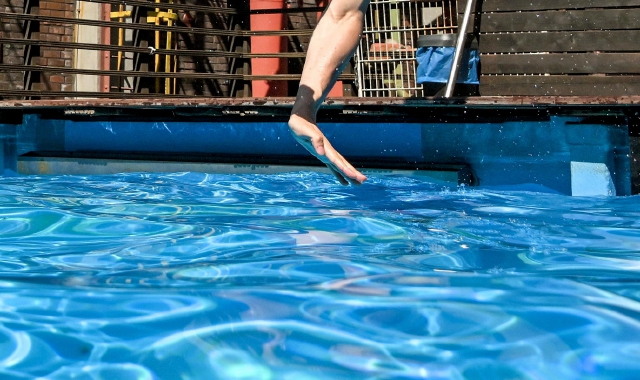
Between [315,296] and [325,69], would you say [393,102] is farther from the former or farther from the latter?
[315,296]

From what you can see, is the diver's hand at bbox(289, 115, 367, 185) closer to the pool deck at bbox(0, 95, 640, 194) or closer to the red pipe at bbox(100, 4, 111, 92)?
the pool deck at bbox(0, 95, 640, 194)

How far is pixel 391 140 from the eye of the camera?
4.77 m

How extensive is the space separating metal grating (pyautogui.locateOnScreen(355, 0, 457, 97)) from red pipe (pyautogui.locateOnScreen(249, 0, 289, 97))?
1.23m

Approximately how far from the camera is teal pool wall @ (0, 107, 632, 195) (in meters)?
4.26

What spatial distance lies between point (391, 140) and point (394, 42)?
4.65m

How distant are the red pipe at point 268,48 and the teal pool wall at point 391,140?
4.53m

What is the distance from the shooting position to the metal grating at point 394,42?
8.91m

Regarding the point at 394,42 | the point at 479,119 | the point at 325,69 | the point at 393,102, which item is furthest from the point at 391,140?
the point at 394,42

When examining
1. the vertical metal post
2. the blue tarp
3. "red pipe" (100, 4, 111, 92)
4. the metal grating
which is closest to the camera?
the vertical metal post

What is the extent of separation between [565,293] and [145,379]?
0.98m

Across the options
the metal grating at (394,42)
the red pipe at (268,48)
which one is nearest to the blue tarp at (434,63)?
the metal grating at (394,42)

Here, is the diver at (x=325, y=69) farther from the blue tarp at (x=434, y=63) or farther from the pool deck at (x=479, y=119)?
the blue tarp at (x=434, y=63)

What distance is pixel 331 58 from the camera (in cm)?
307

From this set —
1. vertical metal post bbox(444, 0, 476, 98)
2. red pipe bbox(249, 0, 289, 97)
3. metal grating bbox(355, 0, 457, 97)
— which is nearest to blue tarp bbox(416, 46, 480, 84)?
vertical metal post bbox(444, 0, 476, 98)
